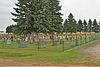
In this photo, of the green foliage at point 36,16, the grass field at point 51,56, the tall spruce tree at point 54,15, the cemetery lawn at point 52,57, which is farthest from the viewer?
the tall spruce tree at point 54,15

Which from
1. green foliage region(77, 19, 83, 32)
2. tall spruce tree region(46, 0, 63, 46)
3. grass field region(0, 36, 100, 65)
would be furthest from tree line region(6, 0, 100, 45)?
green foliage region(77, 19, 83, 32)

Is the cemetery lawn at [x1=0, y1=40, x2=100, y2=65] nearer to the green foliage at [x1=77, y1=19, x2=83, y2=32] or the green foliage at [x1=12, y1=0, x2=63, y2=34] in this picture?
the green foliage at [x1=12, y1=0, x2=63, y2=34]

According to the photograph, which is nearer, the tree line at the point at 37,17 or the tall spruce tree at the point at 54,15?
the tree line at the point at 37,17

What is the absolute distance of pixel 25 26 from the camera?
199ft

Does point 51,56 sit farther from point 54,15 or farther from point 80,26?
point 80,26

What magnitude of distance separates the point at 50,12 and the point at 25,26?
7214 millimetres

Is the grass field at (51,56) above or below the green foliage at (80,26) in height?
below

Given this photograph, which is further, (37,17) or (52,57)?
(37,17)

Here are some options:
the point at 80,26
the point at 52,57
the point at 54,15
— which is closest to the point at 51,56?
the point at 52,57

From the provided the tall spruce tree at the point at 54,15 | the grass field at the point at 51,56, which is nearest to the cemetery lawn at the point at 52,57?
the grass field at the point at 51,56

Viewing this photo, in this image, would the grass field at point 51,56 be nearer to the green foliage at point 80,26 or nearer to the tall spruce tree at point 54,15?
the tall spruce tree at point 54,15

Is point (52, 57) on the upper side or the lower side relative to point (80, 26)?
lower

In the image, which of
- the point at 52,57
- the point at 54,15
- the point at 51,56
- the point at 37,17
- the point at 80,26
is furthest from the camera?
the point at 80,26

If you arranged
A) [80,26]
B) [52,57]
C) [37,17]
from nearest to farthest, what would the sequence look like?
1. [52,57]
2. [37,17]
3. [80,26]
